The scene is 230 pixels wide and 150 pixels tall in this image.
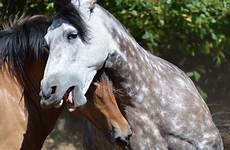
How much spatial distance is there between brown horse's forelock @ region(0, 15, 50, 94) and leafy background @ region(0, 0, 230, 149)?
1.18 metres

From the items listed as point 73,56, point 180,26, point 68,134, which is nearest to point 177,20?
point 180,26

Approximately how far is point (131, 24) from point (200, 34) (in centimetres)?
42

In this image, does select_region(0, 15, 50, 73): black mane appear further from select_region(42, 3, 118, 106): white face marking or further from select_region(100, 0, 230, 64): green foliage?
select_region(100, 0, 230, 64): green foliage

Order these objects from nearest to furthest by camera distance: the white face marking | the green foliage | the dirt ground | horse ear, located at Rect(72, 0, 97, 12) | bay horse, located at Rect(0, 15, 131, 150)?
1. the white face marking
2. horse ear, located at Rect(72, 0, 97, 12)
3. bay horse, located at Rect(0, 15, 131, 150)
4. the green foliage
5. the dirt ground

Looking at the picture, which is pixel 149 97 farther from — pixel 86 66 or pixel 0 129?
pixel 0 129

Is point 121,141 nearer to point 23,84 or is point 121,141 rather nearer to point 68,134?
point 23,84

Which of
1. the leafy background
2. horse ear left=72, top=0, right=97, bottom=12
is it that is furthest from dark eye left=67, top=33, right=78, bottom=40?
the leafy background

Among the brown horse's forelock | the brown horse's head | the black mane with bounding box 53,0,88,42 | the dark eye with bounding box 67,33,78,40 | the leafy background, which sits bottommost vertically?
the leafy background

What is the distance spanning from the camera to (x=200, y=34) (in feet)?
13.1

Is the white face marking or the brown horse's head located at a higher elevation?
the white face marking

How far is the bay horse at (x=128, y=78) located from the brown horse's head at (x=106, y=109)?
72mm

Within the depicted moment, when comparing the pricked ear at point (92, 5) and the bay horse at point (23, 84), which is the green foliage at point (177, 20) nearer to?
the bay horse at point (23, 84)

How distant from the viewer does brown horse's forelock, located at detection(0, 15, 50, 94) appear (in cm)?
274

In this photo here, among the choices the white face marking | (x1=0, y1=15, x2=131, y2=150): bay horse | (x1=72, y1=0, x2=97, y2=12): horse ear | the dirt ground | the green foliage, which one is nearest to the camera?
the white face marking
